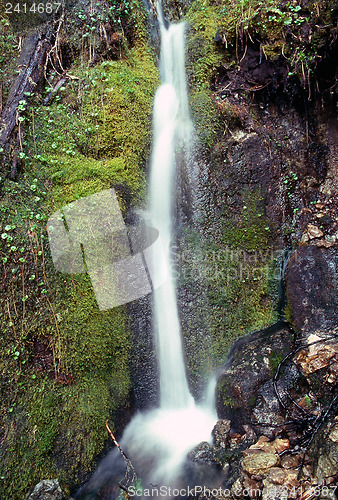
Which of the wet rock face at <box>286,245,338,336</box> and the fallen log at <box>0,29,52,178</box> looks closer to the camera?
the fallen log at <box>0,29,52,178</box>

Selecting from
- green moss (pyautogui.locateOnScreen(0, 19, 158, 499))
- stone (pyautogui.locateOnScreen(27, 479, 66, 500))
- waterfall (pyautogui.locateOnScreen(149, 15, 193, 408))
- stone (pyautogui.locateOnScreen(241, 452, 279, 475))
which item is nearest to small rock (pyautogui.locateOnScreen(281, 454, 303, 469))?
stone (pyautogui.locateOnScreen(241, 452, 279, 475))

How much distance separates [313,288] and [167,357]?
2.21 metres

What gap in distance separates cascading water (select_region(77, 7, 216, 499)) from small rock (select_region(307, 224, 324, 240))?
2031mm

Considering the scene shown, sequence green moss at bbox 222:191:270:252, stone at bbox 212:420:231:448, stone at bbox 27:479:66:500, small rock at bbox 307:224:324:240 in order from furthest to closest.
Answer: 1. green moss at bbox 222:191:270:252
2. small rock at bbox 307:224:324:240
3. stone at bbox 212:420:231:448
4. stone at bbox 27:479:66:500

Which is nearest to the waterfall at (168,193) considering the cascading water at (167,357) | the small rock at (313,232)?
the cascading water at (167,357)

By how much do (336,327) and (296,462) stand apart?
61.9 inches

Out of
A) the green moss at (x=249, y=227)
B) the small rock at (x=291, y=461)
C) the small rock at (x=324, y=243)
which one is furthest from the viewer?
the green moss at (x=249, y=227)

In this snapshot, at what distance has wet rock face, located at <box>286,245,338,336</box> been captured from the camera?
12.4 feet

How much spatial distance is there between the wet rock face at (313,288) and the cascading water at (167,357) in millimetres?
1583

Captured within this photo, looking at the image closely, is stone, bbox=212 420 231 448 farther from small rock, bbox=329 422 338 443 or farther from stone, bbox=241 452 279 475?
small rock, bbox=329 422 338 443

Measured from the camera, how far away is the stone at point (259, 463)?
2816 mm

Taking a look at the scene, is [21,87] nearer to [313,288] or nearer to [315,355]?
[313,288]

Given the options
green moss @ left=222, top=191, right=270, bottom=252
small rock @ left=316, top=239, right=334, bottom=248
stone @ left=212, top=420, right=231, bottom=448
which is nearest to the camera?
stone @ left=212, top=420, right=231, bottom=448

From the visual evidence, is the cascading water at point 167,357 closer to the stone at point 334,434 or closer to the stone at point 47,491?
the stone at point 47,491
